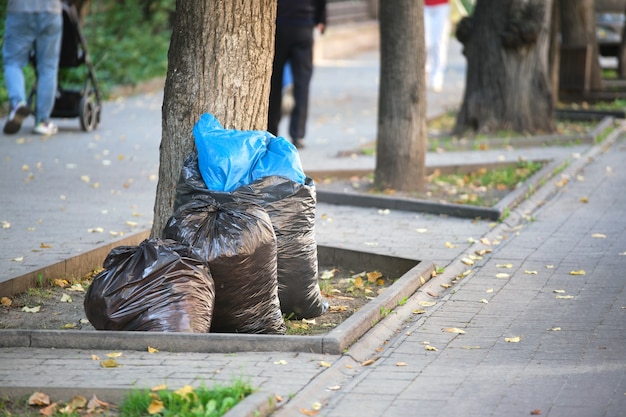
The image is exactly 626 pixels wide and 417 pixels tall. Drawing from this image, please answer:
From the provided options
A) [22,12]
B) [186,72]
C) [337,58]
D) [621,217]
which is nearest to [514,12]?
[621,217]

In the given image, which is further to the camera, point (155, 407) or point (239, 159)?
point (239, 159)

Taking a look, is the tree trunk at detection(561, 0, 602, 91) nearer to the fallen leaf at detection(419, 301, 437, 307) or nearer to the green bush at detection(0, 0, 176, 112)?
the green bush at detection(0, 0, 176, 112)

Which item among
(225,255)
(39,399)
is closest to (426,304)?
(225,255)

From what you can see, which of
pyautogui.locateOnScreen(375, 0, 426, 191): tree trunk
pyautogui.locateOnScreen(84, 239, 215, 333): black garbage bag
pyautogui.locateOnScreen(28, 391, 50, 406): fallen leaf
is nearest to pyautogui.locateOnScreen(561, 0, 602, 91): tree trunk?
pyautogui.locateOnScreen(375, 0, 426, 191): tree trunk

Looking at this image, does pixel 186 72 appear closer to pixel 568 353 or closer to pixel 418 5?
pixel 568 353

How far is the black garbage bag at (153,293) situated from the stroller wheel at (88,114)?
26.9 feet

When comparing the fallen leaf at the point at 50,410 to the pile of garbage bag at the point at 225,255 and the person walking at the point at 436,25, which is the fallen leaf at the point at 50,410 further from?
the person walking at the point at 436,25

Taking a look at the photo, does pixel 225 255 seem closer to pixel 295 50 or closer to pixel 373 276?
pixel 373 276

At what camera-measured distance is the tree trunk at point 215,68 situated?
20.8 feet

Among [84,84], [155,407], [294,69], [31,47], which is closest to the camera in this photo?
[155,407]

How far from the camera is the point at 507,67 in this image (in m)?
13.4

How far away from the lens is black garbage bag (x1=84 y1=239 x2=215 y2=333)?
17.6 ft

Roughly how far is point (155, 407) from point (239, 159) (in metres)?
1.87

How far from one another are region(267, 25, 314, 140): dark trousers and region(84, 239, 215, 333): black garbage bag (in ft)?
21.6
